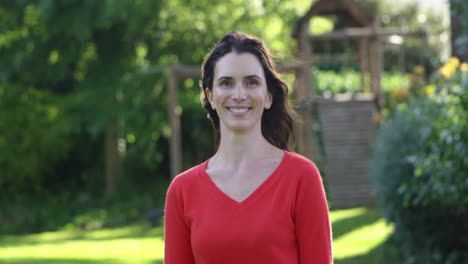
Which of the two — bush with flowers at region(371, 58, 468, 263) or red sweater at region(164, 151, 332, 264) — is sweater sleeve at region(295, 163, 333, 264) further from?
bush with flowers at region(371, 58, 468, 263)

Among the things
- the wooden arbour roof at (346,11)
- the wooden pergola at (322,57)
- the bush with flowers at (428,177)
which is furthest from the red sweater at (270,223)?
the wooden arbour roof at (346,11)

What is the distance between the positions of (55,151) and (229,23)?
5231 millimetres

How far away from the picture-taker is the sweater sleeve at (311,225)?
2982 mm

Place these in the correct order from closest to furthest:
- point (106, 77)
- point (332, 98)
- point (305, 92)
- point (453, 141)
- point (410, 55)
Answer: point (453, 141), point (305, 92), point (332, 98), point (106, 77), point (410, 55)

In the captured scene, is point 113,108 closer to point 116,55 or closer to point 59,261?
point 116,55

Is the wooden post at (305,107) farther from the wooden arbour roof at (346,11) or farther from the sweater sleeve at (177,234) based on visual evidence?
the sweater sleeve at (177,234)

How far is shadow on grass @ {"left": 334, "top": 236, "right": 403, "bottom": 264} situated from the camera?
10.8m

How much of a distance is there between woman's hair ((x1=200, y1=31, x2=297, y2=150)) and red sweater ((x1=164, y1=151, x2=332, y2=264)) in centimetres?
27

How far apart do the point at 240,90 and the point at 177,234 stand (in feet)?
1.66

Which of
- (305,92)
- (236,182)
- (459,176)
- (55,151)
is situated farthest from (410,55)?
(236,182)

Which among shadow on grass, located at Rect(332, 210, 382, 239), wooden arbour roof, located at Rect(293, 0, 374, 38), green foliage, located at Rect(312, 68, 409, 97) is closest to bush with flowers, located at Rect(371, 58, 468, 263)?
shadow on grass, located at Rect(332, 210, 382, 239)

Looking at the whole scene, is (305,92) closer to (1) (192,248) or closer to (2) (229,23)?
(2) (229,23)

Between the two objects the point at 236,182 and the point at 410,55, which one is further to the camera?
the point at 410,55

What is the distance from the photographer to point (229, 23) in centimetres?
1931
